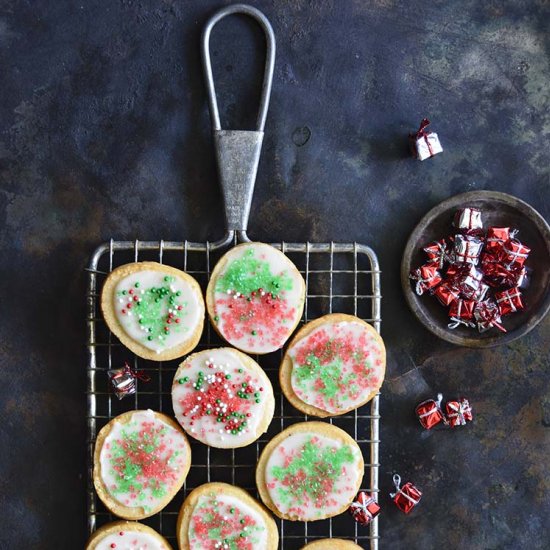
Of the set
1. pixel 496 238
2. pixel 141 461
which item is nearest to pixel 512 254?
pixel 496 238

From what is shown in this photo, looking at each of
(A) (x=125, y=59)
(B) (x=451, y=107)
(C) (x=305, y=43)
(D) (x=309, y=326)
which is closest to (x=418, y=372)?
(D) (x=309, y=326)

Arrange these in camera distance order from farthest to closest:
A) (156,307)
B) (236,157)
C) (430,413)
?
(430,413) → (236,157) → (156,307)

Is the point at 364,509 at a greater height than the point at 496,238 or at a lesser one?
lesser

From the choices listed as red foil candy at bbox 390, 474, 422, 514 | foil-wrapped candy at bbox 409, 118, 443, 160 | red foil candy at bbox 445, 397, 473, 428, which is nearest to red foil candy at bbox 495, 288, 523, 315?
red foil candy at bbox 445, 397, 473, 428

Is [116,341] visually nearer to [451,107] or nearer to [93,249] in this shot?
[93,249]

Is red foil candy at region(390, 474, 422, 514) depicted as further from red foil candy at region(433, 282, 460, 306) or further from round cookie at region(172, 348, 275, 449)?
red foil candy at region(433, 282, 460, 306)

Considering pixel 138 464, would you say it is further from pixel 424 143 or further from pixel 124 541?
pixel 424 143

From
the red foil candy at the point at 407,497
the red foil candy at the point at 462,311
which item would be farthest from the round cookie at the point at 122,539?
the red foil candy at the point at 462,311
